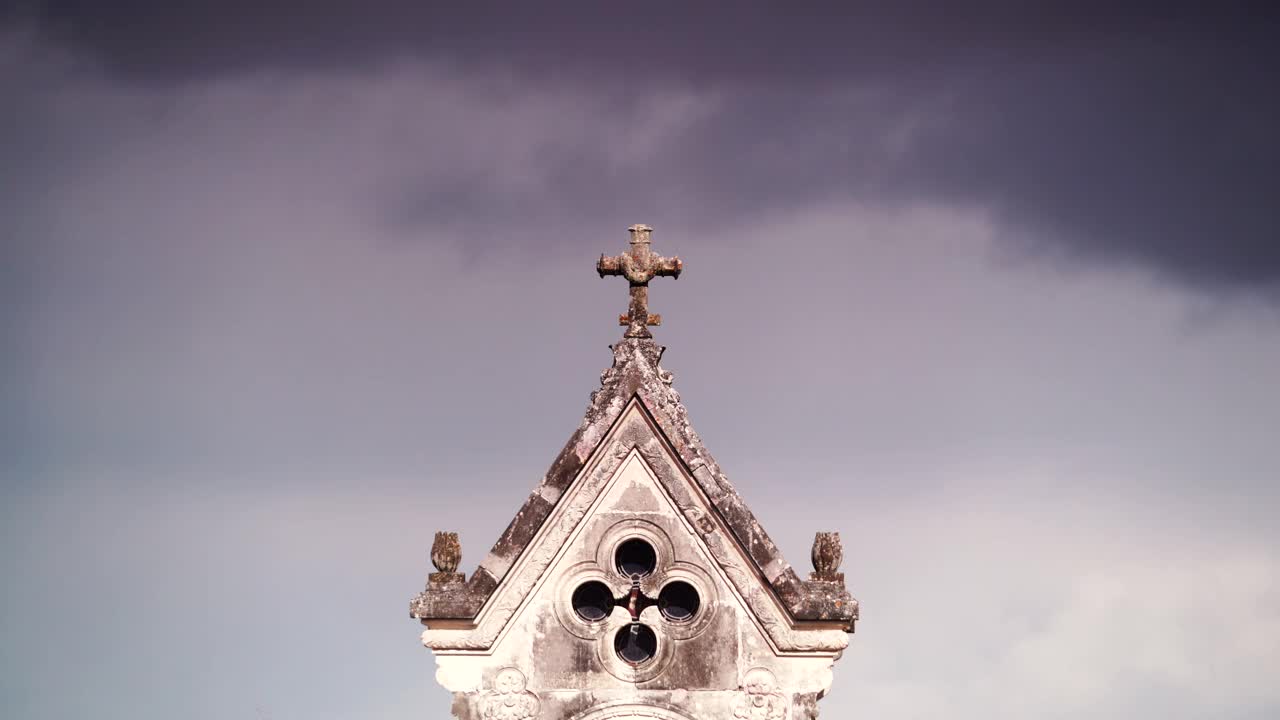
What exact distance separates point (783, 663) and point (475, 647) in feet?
12.7

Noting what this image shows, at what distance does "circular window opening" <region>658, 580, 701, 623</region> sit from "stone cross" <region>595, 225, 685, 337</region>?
3398 millimetres

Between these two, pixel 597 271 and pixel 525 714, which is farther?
pixel 597 271

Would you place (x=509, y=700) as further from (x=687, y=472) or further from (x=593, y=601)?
(x=687, y=472)

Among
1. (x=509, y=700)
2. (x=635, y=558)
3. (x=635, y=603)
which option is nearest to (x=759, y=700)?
(x=635, y=603)

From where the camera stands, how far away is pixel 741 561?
29.8 m

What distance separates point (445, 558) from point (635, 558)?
2.46 metres

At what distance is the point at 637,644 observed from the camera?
98.0ft

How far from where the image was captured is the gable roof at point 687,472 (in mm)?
29500

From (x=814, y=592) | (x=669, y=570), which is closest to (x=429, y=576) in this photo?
(x=669, y=570)

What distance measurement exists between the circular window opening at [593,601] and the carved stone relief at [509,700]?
1154 mm

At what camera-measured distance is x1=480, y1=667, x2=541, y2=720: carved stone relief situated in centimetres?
2936

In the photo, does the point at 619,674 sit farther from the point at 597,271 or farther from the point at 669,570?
the point at 597,271

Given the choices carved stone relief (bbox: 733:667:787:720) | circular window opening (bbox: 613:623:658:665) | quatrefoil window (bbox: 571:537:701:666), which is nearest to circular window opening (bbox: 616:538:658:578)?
quatrefoil window (bbox: 571:537:701:666)

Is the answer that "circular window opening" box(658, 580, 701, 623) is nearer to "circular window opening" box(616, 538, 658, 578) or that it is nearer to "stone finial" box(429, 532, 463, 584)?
"circular window opening" box(616, 538, 658, 578)
